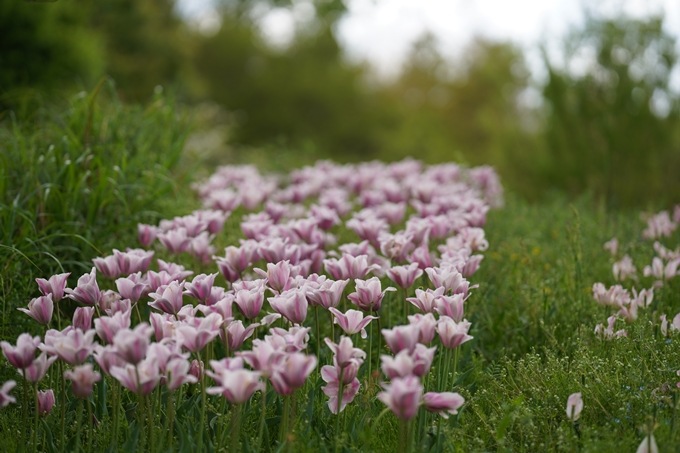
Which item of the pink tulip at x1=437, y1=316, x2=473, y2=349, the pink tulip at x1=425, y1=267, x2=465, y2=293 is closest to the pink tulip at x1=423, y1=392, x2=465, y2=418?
the pink tulip at x1=437, y1=316, x2=473, y2=349

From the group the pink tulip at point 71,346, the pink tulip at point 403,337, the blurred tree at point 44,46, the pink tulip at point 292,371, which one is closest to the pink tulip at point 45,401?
the pink tulip at point 71,346

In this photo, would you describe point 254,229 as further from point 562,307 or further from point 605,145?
point 605,145

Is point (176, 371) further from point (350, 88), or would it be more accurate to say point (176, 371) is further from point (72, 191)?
point (350, 88)

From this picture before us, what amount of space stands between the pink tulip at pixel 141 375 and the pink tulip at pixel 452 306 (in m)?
0.96

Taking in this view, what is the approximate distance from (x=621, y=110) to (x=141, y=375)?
22.6 ft

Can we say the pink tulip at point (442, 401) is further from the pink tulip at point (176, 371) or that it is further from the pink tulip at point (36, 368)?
the pink tulip at point (36, 368)

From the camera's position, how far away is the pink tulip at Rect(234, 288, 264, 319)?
208 cm

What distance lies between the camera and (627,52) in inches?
281

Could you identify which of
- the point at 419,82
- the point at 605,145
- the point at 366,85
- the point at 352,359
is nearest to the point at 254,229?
the point at 352,359

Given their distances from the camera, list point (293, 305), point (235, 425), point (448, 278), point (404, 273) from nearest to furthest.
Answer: point (235, 425)
point (293, 305)
point (448, 278)
point (404, 273)

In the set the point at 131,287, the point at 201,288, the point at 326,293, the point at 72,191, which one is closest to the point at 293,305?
the point at 326,293

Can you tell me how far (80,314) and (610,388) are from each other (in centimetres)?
194

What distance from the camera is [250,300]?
6.85ft

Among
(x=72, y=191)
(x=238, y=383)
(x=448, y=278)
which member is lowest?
(x=238, y=383)
